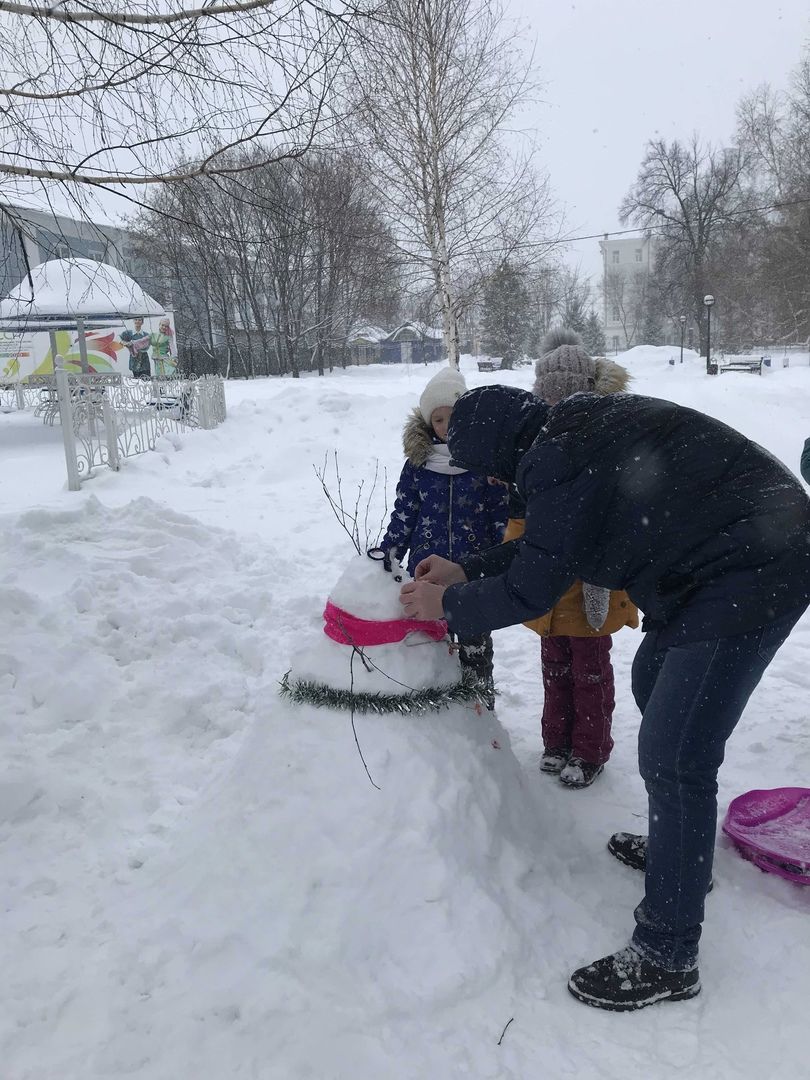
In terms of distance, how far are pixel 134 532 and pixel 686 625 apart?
4670 millimetres

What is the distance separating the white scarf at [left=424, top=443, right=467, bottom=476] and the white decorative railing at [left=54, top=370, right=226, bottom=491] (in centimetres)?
637

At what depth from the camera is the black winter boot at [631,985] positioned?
1.94 m

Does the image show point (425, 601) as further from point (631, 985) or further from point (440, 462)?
point (440, 462)

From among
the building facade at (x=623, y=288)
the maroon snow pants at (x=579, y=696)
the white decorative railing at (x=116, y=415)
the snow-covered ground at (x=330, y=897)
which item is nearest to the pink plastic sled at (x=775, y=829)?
the snow-covered ground at (x=330, y=897)

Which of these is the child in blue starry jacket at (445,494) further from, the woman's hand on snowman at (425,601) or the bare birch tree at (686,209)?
the bare birch tree at (686,209)

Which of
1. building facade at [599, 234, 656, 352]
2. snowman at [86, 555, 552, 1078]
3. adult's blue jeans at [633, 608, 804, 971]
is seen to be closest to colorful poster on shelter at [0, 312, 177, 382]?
snowman at [86, 555, 552, 1078]

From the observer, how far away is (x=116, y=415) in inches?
381

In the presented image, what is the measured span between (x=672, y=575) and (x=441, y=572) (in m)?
0.75

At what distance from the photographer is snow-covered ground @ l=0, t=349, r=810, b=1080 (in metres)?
1.80

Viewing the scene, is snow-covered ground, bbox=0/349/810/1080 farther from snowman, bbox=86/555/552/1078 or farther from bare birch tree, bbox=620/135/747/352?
bare birch tree, bbox=620/135/747/352

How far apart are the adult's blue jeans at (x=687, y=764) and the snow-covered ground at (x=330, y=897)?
0.66 ft

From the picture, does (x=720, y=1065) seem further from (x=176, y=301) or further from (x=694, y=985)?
(x=176, y=301)

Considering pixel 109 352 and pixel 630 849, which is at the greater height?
pixel 109 352

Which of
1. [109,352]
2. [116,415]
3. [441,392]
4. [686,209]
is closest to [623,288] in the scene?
[686,209]
